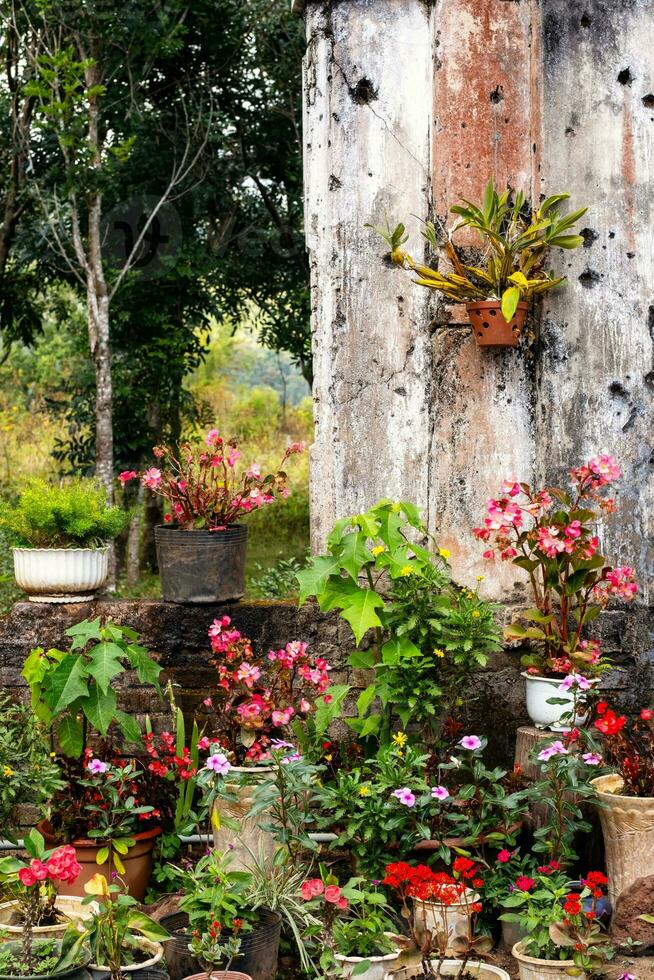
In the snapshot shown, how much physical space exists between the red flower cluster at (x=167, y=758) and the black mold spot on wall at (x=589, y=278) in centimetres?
246

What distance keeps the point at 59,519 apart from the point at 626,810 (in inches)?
94.5

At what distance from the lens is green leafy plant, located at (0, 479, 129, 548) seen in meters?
4.34

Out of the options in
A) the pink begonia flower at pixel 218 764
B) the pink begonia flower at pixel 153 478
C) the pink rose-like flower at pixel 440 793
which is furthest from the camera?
the pink begonia flower at pixel 153 478

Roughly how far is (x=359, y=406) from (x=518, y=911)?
2.01 m

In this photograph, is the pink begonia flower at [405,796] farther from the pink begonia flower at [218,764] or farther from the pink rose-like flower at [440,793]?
the pink begonia flower at [218,764]

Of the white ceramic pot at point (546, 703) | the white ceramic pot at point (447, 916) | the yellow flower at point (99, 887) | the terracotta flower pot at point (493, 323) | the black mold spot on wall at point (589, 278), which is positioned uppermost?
the black mold spot on wall at point (589, 278)

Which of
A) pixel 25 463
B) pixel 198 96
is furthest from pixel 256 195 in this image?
pixel 25 463

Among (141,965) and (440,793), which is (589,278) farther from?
(141,965)

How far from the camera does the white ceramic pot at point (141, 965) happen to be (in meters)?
3.03

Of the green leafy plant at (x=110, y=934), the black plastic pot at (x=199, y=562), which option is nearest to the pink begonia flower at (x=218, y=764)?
the green leafy plant at (x=110, y=934)

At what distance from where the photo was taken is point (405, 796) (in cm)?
359

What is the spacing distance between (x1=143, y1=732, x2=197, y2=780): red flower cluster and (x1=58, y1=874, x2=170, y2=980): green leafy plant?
2.51ft

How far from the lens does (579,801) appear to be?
3865 millimetres

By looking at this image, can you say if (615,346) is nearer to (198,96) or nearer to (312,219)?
(312,219)
